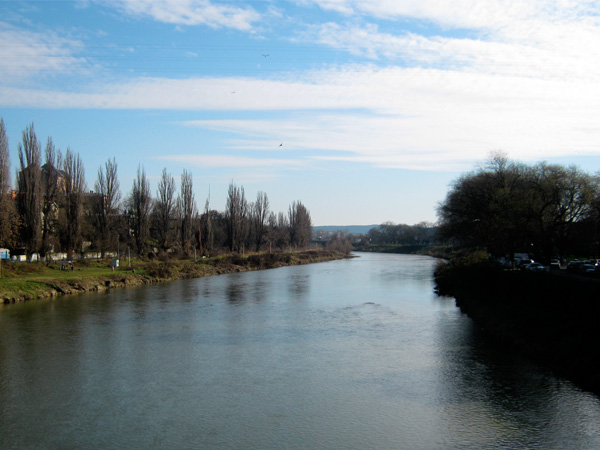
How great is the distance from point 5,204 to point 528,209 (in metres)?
28.7


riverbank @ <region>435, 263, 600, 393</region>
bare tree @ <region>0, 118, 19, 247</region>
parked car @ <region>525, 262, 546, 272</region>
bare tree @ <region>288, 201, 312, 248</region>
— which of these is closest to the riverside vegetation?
riverbank @ <region>435, 263, 600, 393</region>

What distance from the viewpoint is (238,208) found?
58688 mm

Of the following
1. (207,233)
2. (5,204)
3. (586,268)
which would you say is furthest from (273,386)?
(207,233)

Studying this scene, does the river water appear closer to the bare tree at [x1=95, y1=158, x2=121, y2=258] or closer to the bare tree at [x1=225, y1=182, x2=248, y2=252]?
the bare tree at [x1=95, y1=158, x2=121, y2=258]

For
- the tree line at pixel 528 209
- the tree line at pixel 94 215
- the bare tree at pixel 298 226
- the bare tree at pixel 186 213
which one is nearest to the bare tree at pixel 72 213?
the tree line at pixel 94 215

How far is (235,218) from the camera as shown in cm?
5819

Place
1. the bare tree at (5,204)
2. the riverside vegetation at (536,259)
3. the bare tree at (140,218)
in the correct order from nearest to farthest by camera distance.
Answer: the riverside vegetation at (536,259) → the bare tree at (5,204) → the bare tree at (140,218)

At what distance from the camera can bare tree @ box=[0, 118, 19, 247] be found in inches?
1008

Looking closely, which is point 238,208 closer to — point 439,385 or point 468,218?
point 468,218

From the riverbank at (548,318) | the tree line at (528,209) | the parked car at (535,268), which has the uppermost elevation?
the tree line at (528,209)

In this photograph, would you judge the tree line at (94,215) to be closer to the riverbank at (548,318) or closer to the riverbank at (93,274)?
the riverbank at (93,274)

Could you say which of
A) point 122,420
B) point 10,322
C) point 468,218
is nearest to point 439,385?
point 122,420

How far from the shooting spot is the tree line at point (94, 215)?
100 ft

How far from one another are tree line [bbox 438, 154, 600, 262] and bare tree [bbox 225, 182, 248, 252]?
29.2 metres
